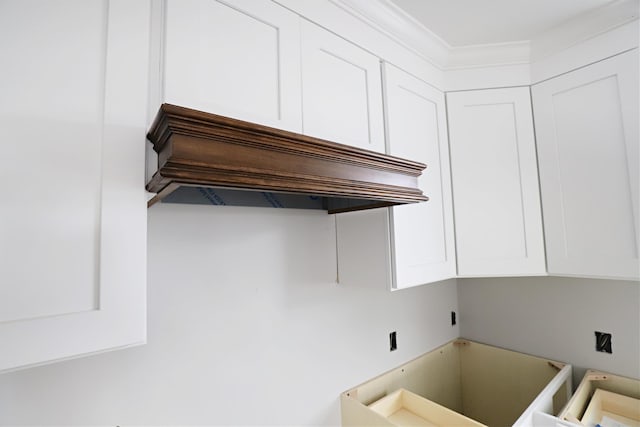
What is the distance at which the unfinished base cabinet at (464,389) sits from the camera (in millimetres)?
1324

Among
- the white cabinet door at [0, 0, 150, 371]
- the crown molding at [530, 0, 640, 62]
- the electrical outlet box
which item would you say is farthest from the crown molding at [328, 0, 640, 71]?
the electrical outlet box

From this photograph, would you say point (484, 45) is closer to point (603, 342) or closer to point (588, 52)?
point (588, 52)

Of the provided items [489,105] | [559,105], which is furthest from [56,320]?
[559,105]

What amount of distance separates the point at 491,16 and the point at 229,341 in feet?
4.98

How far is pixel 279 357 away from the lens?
3.87 ft

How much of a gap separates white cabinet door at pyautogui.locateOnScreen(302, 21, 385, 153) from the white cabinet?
74 millimetres

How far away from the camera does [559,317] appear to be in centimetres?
167

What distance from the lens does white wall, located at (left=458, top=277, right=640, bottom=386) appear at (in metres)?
1.47

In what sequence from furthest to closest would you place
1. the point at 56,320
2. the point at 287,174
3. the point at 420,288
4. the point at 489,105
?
1. the point at 420,288
2. the point at 489,105
3. the point at 287,174
4. the point at 56,320

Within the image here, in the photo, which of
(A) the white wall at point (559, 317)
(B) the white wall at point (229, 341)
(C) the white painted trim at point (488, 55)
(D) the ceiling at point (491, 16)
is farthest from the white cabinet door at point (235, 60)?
(A) the white wall at point (559, 317)

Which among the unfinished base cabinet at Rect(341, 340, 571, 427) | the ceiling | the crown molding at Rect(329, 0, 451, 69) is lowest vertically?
the unfinished base cabinet at Rect(341, 340, 571, 427)

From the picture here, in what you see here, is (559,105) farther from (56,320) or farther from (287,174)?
(56,320)

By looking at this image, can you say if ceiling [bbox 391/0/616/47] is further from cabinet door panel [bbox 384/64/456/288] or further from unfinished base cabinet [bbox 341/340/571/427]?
unfinished base cabinet [bbox 341/340/571/427]

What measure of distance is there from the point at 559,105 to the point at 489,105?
0.87ft
